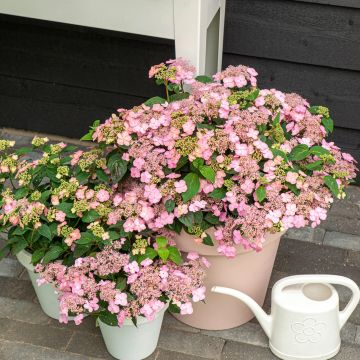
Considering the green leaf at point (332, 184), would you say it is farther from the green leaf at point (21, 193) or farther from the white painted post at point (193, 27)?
the green leaf at point (21, 193)

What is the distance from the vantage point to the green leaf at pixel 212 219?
1.91 meters

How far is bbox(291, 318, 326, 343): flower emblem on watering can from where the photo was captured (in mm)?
1992

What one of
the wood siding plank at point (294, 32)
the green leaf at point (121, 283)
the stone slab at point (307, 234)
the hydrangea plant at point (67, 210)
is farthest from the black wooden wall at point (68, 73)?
the green leaf at point (121, 283)

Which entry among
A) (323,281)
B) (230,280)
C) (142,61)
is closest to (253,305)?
(230,280)

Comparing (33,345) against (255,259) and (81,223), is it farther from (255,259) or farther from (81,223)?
(255,259)

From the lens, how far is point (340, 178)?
79.4 inches

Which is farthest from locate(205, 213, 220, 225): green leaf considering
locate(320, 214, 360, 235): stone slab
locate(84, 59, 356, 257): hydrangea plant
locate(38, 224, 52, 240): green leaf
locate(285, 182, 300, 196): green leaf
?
locate(320, 214, 360, 235): stone slab

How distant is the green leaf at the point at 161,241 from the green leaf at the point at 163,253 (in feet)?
0.04

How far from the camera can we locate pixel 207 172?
185 centimetres

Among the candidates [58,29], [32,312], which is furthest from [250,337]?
[58,29]

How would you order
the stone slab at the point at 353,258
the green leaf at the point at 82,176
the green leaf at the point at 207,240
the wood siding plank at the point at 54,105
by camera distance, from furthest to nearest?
the wood siding plank at the point at 54,105
the stone slab at the point at 353,258
the green leaf at the point at 82,176
the green leaf at the point at 207,240

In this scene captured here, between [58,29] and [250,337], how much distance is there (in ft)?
5.12

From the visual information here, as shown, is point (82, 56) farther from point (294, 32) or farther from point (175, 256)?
point (175, 256)

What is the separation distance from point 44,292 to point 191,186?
25.6 inches
